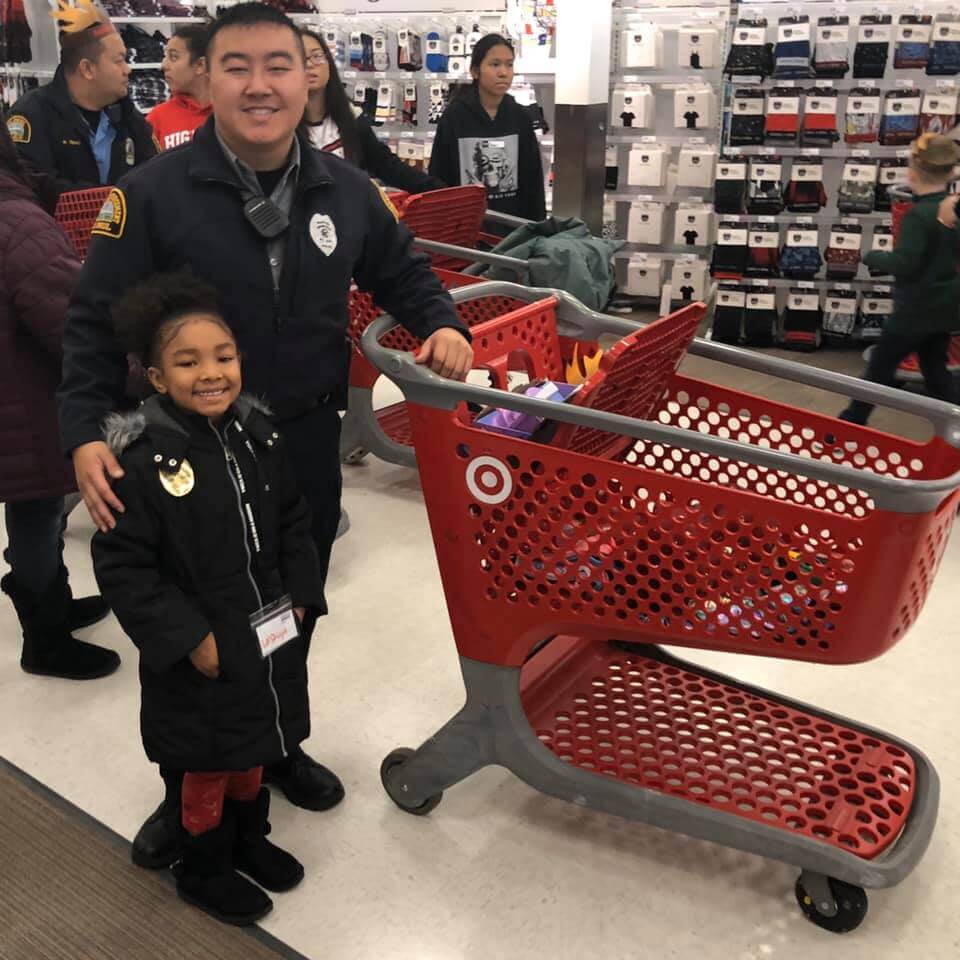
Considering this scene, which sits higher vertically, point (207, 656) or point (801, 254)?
point (207, 656)

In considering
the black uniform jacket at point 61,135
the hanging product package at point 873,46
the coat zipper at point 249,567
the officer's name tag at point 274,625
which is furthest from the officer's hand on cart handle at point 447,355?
the hanging product package at point 873,46

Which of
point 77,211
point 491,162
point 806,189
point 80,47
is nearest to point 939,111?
point 806,189

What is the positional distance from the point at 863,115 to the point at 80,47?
4.65 m

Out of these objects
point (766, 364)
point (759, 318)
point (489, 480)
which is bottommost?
point (759, 318)

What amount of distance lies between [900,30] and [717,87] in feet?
4.05

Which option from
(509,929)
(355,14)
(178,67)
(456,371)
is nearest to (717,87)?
(355,14)

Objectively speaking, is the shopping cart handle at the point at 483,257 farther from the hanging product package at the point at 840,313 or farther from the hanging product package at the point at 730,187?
the hanging product package at the point at 840,313

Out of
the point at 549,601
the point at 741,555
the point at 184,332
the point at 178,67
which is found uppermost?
the point at 178,67

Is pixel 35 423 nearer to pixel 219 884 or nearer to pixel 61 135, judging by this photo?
pixel 219 884

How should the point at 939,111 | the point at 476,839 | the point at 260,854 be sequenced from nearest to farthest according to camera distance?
the point at 260,854 → the point at 476,839 → the point at 939,111

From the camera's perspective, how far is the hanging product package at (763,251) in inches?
268

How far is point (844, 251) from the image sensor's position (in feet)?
21.8

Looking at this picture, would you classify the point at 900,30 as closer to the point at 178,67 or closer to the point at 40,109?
the point at 178,67

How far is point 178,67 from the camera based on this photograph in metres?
4.48
